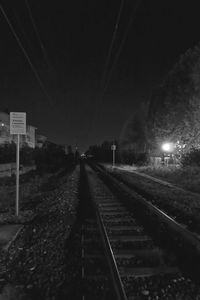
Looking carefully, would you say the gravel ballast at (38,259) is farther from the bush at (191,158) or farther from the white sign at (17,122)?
the bush at (191,158)

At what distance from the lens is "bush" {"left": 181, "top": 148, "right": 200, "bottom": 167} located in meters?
20.8

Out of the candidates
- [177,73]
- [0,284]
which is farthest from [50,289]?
[177,73]

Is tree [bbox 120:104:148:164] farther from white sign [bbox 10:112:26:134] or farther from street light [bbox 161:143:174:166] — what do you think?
white sign [bbox 10:112:26:134]

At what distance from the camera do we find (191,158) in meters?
21.3

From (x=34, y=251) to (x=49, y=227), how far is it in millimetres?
1578

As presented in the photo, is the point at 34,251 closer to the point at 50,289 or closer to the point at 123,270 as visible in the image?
the point at 50,289

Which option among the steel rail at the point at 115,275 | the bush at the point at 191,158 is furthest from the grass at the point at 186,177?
the steel rail at the point at 115,275

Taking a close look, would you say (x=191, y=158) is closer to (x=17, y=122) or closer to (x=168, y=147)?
(x=168, y=147)

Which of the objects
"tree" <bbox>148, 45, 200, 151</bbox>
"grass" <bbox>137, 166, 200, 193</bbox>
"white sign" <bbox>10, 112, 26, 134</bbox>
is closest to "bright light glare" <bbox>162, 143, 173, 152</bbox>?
"tree" <bbox>148, 45, 200, 151</bbox>

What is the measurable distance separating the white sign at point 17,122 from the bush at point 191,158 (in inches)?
660

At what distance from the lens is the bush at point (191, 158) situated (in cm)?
2077

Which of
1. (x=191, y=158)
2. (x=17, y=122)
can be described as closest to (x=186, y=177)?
(x=191, y=158)

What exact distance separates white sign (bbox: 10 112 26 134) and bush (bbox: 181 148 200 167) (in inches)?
660

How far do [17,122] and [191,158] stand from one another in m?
17.3
